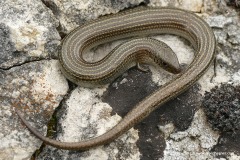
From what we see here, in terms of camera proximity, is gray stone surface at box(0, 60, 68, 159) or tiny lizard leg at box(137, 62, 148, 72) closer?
gray stone surface at box(0, 60, 68, 159)

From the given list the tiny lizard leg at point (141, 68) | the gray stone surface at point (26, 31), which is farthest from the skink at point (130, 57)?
the gray stone surface at point (26, 31)

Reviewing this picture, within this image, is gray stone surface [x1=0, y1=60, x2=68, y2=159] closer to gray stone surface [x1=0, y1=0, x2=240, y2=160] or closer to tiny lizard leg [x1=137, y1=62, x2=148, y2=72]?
gray stone surface [x1=0, y1=0, x2=240, y2=160]

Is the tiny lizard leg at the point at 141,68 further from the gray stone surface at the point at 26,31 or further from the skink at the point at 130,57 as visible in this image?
the gray stone surface at the point at 26,31

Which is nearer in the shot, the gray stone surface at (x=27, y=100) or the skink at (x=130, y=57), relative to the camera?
the gray stone surface at (x=27, y=100)

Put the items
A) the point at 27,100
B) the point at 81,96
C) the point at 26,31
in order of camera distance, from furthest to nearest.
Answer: the point at 26,31 < the point at 81,96 < the point at 27,100

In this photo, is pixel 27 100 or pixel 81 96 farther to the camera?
pixel 81 96

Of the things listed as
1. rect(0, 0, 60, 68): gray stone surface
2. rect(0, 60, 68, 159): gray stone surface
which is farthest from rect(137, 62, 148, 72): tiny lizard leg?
rect(0, 0, 60, 68): gray stone surface

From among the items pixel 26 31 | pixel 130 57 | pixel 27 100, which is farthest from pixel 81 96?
pixel 26 31

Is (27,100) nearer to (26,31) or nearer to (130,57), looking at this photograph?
(26,31)

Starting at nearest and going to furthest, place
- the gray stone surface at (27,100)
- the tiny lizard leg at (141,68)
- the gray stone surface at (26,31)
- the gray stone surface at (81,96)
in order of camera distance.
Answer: the gray stone surface at (27,100), the gray stone surface at (81,96), the gray stone surface at (26,31), the tiny lizard leg at (141,68)

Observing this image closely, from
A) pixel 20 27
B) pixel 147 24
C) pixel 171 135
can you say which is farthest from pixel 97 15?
pixel 171 135
